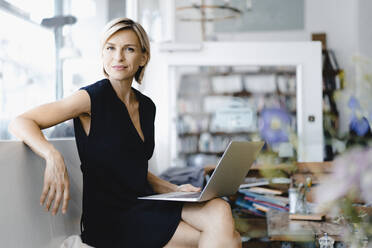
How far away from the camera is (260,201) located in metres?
2.80

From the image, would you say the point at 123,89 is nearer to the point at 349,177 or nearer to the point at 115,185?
the point at 115,185

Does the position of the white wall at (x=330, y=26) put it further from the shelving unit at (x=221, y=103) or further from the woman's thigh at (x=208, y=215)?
the woman's thigh at (x=208, y=215)

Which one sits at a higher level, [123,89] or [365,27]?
[365,27]

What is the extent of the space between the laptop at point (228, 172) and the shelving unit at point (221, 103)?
2.88m

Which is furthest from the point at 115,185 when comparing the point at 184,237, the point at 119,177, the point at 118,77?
the point at 118,77

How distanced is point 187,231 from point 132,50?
2.42 feet

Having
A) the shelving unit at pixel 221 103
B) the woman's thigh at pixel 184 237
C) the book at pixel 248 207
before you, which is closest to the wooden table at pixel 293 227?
the woman's thigh at pixel 184 237

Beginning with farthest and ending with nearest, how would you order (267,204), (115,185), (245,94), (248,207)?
(245,94), (248,207), (267,204), (115,185)

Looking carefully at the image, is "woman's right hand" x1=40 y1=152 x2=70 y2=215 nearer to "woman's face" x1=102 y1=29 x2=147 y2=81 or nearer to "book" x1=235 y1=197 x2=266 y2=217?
"woman's face" x1=102 y1=29 x2=147 y2=81

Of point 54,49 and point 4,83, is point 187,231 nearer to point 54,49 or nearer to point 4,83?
point 4,83

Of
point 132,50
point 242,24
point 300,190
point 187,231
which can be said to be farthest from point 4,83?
point 242,24

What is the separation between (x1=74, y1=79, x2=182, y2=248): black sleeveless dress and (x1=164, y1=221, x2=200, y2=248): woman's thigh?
0.02 meters

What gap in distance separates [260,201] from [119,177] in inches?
59.1

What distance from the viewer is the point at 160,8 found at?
4516 mm
